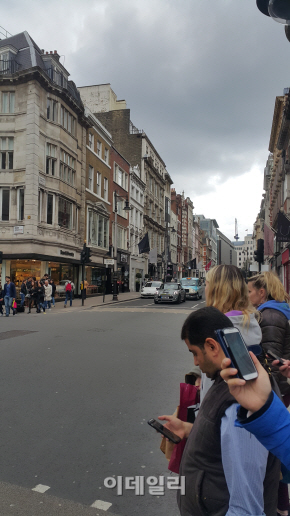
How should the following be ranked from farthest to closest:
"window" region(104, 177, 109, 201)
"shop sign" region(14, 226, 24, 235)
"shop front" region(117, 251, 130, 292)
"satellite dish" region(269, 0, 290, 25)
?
"shop front" region(117, 251, 130, 292) → "window" region(104, 177, 109, 201) → "shop sign" region(14, 226, 24, 235) → "satellite dish" region(269, 0, 290, 25)

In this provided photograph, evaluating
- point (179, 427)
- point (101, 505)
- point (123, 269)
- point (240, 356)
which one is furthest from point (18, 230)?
point (240, 356)

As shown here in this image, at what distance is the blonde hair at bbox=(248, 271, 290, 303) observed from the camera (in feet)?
11.2

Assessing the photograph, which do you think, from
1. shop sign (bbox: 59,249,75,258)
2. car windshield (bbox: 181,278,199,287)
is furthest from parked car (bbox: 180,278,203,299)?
shop sign (bbox: 59,249,75,258)

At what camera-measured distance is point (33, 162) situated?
2491 cm

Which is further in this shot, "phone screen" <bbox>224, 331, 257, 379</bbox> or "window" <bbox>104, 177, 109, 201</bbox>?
"window" <bbox>104, 177, 109, 201</bbox>

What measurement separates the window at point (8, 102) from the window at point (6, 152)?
2034 millimetres

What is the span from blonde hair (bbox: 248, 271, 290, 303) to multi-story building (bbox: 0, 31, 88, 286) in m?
21.9

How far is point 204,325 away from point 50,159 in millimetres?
27090

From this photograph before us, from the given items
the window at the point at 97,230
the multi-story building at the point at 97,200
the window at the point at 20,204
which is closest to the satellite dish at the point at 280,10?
the window at the point at 20,204

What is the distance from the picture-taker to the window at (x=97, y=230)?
3352 cm

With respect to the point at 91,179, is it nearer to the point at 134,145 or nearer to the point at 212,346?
the point at 134,145

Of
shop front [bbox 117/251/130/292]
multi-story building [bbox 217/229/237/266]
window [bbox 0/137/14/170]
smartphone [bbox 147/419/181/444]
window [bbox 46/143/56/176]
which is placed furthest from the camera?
shop front [bbox 117/251/130/292]

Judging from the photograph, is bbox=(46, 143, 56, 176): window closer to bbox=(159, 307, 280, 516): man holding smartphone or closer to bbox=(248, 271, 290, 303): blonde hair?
bbox=(248, 271, 290, 303): blonde hair

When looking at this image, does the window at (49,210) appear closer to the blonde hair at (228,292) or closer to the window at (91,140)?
the window at (91,140)
